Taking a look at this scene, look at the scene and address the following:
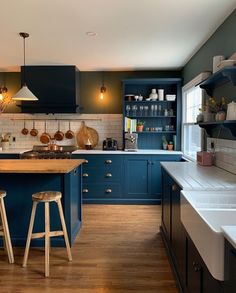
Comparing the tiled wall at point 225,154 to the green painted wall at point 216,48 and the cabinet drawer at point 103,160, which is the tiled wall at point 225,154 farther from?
the cabinet drawer at point 103,160

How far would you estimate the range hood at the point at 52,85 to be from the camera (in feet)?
16.0

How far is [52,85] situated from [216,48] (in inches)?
111

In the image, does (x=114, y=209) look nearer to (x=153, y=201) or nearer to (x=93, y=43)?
(x=153, y=201)

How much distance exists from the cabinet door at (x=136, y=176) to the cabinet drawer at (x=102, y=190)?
172 millimetres

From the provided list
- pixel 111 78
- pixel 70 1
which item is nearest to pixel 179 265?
pixel 70 1

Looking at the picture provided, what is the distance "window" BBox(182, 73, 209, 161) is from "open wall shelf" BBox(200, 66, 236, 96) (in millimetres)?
784

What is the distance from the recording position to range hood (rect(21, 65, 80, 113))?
488 cm

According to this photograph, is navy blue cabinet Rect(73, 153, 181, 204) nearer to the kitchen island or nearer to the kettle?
the kitchen island

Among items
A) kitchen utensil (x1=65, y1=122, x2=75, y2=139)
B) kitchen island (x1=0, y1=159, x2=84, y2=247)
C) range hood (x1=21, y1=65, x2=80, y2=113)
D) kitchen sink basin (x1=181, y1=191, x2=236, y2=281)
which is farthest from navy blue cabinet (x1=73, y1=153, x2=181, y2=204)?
kitchen sink basin (x1=181, y1=191, x2=236, y2=281)

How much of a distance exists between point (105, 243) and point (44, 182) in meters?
0.96

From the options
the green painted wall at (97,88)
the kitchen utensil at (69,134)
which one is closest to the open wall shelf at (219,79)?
the green painted wall at (97,88)

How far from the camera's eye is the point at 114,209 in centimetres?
452

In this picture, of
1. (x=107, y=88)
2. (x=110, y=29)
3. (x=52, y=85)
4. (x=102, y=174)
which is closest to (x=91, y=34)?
(x=110, y=29)

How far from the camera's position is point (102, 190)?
4.84 meters
